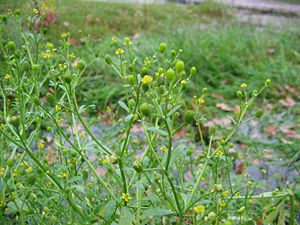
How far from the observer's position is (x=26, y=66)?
1113 mm

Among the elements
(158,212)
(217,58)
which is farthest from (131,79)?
(217,58)

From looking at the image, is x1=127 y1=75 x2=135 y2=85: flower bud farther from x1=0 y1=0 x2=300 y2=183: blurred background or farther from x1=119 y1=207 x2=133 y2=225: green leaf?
x1=0 y1=0 x2=300 y2=183: blurred background

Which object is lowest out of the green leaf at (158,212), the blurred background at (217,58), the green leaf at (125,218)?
the blurred background at (217,58)

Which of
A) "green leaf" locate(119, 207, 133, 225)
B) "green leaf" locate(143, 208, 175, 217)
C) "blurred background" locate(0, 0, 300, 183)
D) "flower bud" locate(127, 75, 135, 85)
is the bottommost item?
"blurred background" locate(0, 0, 300, 183)

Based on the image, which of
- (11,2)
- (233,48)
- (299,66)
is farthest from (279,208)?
(233,48)

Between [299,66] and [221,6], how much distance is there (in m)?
2.97

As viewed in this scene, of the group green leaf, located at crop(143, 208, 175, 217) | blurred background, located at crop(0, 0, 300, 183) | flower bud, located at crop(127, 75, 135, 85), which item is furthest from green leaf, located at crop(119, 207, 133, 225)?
blurred background, located at crop(0, 0, 300, 183)

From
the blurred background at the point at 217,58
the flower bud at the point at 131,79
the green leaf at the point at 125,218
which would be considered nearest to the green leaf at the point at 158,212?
the green leaf at the point at 125,218

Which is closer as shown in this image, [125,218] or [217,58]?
[125,218]

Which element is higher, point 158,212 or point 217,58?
point 158,212

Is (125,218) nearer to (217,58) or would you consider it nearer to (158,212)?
(158,212)

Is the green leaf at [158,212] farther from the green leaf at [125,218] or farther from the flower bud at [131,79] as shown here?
the flower bud at [131,79]

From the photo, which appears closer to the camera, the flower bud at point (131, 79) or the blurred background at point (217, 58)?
the flower bud at point (131, 79)

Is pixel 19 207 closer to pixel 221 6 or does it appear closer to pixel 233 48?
pixel 233 48
